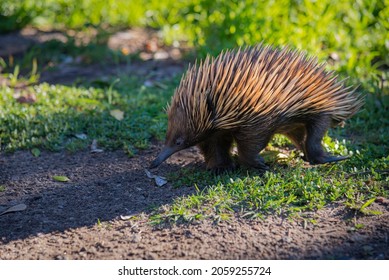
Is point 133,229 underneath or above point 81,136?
above

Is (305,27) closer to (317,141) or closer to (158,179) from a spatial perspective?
(317,141)

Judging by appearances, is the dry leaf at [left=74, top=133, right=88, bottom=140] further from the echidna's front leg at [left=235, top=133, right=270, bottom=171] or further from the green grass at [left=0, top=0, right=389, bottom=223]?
the echidna's front leg at [left=235, top=133, right=270, bottom=171]

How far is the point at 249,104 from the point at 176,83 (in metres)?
2.59

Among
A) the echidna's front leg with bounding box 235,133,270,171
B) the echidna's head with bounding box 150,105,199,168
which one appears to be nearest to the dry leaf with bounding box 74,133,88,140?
the echidna's head with bounding box 150,105,199,168

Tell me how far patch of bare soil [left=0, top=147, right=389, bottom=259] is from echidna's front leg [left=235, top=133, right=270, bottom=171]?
1.69ft

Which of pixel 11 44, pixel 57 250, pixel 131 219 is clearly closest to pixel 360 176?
pixel 131 219

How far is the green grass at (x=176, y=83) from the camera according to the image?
14.0 ft

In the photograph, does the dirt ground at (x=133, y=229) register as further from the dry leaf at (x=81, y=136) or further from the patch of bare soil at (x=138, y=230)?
the dry leaf at (x=81, y=136)

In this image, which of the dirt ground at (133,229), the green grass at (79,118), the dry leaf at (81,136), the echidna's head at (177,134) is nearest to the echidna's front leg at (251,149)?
the echidna's head at (177,134)

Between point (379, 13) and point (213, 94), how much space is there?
12.5 ft

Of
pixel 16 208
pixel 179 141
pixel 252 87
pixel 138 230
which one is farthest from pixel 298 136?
pixel 16 208

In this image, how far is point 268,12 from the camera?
6.83 meters

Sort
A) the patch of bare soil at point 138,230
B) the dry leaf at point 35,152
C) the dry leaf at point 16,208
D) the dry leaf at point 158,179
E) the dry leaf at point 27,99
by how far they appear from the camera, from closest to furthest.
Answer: the patch of bare soil at point 138,230 < the dry leaf at point 16,208 < the dry leaf at point 158,179 < the dry leaf at point 35,152 < the dry leaf at point 27,99

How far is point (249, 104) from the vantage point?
14.2ft
